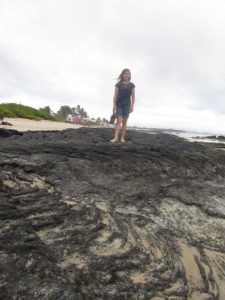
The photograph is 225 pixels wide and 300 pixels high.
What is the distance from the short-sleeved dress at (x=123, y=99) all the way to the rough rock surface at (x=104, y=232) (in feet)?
12.1

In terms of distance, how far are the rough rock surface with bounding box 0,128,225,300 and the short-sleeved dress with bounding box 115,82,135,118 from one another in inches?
145

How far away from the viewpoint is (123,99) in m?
9.21

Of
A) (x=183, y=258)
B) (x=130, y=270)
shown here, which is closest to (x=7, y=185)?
(x=130, y=270)

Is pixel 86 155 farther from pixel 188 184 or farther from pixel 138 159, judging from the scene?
pixel 188 184

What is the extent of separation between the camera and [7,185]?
13.4 ft

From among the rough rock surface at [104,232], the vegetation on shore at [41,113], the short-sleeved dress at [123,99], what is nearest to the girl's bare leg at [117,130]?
the short-sleeved dress at [123,99]

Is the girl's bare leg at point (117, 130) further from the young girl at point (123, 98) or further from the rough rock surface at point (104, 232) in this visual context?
the rough rock surface at point (104, 232)

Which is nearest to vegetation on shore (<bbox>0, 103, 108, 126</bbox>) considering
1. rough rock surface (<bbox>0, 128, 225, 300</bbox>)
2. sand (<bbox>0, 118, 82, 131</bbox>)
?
sand (<bbox>0, 118, 82, 131</bbox>)

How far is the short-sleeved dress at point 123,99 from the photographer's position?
919 centimetres

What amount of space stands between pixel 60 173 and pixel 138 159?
1.82m

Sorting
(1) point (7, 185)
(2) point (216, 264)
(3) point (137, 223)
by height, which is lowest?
(2) point (216, 264)

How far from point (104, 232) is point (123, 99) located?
6.17 meters

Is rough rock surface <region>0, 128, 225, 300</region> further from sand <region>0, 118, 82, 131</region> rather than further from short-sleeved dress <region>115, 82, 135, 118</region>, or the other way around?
sand <region>0, 118, 82, 131</region>

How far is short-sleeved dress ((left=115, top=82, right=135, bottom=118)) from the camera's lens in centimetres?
919
